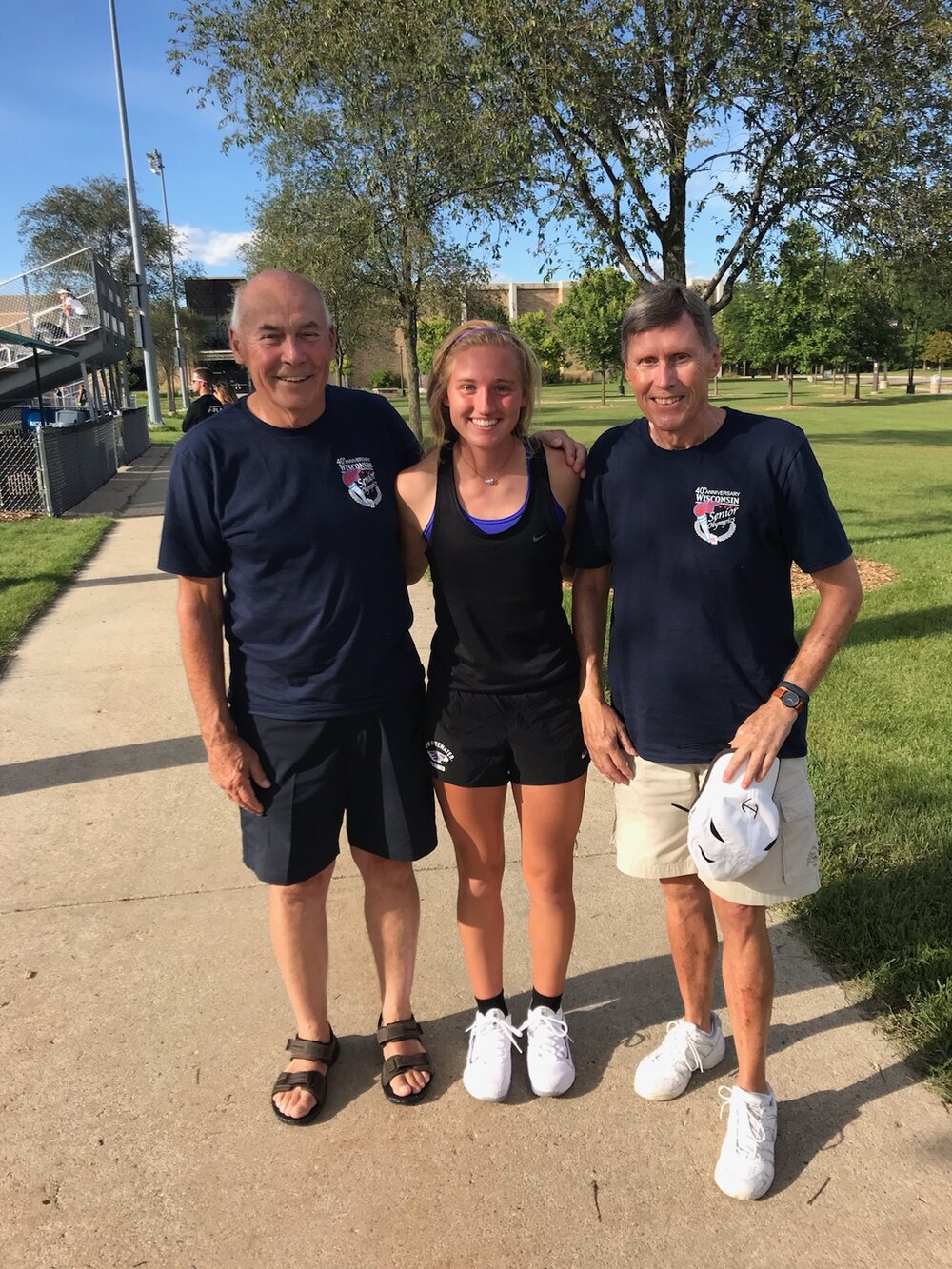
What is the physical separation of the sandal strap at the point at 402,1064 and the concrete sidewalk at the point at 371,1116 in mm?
57

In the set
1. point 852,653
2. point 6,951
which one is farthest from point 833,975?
point 852,653

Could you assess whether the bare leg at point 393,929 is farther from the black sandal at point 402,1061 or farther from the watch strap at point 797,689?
the watch strap at point 797,689

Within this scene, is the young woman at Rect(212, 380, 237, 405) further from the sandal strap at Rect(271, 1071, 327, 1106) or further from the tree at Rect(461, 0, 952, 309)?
the sandal strap at Rect(271, 1071, 327, 1106)

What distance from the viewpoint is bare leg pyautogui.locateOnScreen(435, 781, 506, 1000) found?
2434 mm

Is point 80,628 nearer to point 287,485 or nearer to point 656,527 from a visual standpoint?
point 287,485

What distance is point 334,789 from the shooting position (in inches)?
94.5

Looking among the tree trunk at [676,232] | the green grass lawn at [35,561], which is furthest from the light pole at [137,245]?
the tree trunk at [676,232]

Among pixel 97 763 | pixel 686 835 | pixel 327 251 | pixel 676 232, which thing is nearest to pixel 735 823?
pixel 686 835

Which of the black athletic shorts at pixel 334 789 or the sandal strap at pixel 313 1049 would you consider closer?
the black athletic shorts at pixel 334 789

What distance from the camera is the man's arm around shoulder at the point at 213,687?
2279 mm

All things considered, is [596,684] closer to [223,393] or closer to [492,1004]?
[492,1004]

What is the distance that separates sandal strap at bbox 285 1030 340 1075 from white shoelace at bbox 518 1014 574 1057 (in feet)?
1.73

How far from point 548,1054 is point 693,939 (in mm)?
498

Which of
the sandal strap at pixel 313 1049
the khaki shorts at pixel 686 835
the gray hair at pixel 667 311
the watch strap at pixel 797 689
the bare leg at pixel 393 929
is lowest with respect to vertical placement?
the sandal strap at pixel 313 1049
